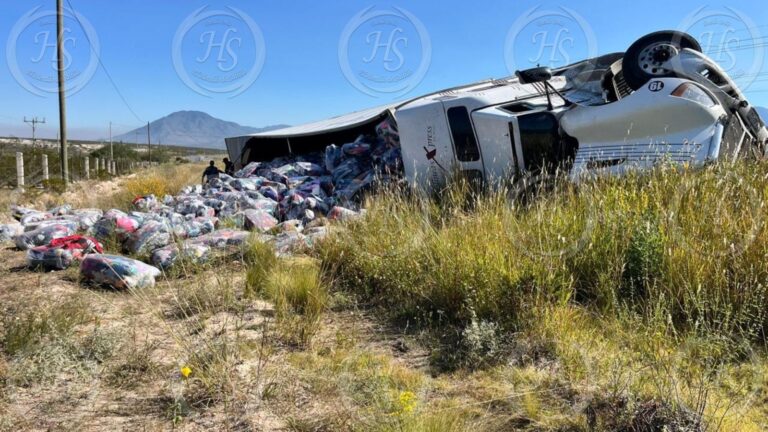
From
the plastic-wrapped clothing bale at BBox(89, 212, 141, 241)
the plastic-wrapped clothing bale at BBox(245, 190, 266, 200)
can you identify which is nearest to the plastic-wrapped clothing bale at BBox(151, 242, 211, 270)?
the plastic-wrapped clothing bale at BBox(89, 212, 141, 241)

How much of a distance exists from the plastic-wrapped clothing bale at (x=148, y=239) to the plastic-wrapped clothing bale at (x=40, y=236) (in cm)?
123

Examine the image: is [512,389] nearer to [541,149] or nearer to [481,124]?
[541,149]

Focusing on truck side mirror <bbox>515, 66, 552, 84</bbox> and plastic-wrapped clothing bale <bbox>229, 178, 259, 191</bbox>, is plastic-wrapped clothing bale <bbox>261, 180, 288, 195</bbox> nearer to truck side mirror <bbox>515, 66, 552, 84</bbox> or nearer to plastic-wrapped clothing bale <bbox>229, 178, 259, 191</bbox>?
plastic-wrapped clothing bale <bbox>229, 178, 259, 191</bbox>

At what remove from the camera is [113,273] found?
16.2 feet

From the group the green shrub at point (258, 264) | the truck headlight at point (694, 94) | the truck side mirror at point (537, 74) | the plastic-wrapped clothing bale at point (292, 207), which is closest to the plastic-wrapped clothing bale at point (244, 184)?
the plastic-wrapped clothing bale at point (292, 207)

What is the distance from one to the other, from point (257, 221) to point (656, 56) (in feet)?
20.9

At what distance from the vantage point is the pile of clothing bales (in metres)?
5.77

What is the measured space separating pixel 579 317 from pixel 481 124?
15.8 ft

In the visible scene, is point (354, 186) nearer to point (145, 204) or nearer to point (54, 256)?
point (145, 204)

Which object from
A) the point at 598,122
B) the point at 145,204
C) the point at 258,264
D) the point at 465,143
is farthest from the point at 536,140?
the point at 145,204

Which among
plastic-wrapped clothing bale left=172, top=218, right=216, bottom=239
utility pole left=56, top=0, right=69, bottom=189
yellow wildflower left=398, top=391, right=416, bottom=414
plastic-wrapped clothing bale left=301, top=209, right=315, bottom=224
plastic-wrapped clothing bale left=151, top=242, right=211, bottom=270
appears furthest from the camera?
utility pole left=56, top=0, right=69, bottom=189

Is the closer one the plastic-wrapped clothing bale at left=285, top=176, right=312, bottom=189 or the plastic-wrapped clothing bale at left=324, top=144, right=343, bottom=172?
the plastic-wrapped clothing bale at left=285, top=176, right=312, bottom=189

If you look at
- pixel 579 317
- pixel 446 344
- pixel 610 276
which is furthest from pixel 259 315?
pixel 610 276

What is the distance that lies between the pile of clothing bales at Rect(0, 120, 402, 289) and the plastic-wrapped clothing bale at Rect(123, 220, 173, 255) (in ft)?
0.04
